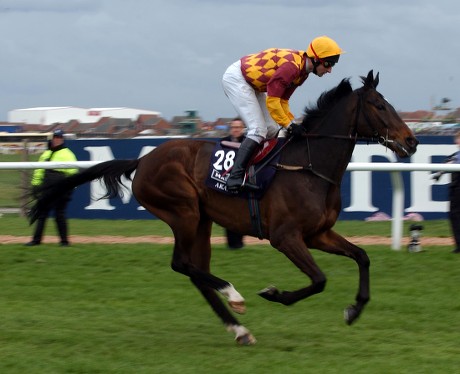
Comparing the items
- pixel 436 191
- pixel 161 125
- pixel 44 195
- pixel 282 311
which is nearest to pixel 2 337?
pixel 44 195

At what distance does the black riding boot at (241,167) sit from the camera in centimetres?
614

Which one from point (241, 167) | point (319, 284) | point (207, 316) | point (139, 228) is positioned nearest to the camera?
point (319, 284)

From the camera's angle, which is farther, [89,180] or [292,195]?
[89,180]

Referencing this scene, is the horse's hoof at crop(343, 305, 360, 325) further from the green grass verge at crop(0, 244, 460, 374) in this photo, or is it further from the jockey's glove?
the jockey's glove

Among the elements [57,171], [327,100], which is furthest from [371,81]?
[57,171]

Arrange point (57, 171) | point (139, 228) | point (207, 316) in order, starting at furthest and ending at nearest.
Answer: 1. point (139, 228)
2. point (57, 171)
3. point (207, 316)

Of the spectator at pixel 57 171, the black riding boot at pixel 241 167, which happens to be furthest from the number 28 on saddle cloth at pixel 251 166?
the spectator at pixel 57 171

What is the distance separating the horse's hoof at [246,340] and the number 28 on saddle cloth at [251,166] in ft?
3.16

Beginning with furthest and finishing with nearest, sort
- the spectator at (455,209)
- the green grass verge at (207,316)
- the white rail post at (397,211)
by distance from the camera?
1. the white rail post at (397,211)
2. the spectator at (455,209)
3. the green grass verge at (207,316)

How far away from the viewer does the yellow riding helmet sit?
605 cm

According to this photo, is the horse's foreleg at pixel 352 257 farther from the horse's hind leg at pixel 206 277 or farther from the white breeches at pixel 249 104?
the white breeches at pixel 249 104

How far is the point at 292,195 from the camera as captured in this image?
19.9ft

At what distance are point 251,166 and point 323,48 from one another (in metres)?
0.93

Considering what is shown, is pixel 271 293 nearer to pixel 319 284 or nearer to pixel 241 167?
pixel 319 284
